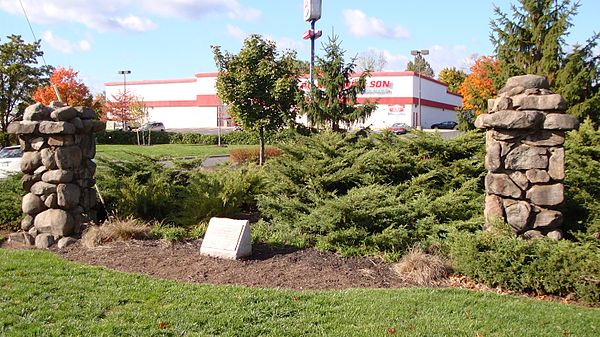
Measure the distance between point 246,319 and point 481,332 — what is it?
2.02m

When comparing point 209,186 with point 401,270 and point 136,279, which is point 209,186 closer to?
point 136,279

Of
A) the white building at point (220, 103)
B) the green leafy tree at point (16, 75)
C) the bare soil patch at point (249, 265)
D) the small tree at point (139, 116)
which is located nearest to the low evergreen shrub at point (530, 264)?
the bare soil patch at point (249, 265)

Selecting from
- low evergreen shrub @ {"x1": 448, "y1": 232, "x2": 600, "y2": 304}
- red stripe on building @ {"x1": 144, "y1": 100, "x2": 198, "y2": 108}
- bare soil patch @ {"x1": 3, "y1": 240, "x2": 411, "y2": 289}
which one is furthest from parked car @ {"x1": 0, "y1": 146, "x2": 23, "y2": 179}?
red stripe on building @ {"x1": 144, "y1": 100, "x2": 198, "y2": 108}

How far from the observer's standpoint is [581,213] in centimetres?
714

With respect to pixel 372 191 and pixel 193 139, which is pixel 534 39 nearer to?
pixel 372 191

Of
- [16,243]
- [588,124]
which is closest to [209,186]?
[16,243]

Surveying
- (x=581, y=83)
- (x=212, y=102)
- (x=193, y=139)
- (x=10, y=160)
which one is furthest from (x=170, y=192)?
(x=212, y=102)

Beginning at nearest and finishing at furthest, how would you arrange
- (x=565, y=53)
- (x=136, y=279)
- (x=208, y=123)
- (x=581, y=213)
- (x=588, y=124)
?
1. (x=136, y=279)
2. (x=581, y=213)
3. (x=588, y=124)
4. (x=565, y=53)
5. (x=208, y=123)

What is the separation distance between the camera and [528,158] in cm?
639

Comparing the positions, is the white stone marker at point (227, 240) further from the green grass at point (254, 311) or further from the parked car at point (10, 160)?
the parked car at point (10, 160)

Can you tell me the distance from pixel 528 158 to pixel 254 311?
4.03m

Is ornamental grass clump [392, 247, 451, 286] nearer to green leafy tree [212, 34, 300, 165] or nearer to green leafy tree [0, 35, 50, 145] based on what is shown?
green leafy tree [212, 34, 300, 165]

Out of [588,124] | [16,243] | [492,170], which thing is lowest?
[16,243]

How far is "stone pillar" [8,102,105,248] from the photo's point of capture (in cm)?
768
